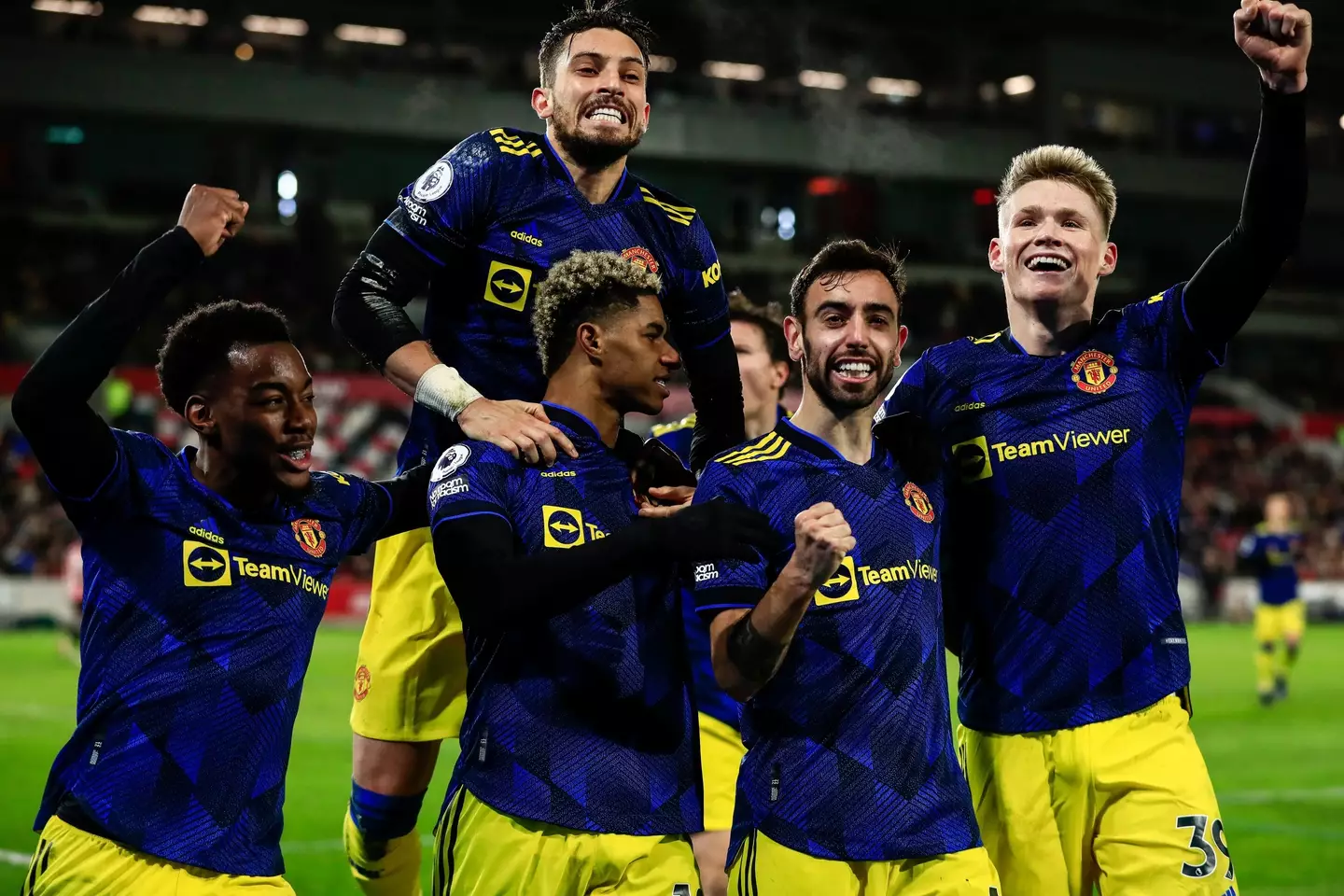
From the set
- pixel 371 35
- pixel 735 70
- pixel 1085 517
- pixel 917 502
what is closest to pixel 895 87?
pixel 735 70

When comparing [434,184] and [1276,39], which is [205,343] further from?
[1276,39]

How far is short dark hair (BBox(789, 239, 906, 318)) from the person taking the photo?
162 inches

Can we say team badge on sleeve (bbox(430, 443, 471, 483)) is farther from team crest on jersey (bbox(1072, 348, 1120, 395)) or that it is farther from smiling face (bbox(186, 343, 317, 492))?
team crest on jersey (bbox(1072, 348, 1120, 395))

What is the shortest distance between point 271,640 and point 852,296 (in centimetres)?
179

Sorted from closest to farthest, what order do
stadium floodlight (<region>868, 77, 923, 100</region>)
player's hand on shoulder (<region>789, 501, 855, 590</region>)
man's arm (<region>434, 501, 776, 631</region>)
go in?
player's hand on shoulder (<region>789, 501, 855, 590</region>) < man's arm (<region>434, 501, 776, 631</region>) < stadium floodlight (<region>868, 77, 923, 100</region>)

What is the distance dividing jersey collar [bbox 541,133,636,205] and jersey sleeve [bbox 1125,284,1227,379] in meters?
1.64

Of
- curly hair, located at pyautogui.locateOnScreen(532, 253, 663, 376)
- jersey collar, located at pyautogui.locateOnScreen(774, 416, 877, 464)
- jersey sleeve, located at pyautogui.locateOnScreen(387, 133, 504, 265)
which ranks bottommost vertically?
jersey collar, located at pyautogui.locateOnScreen(774, 416, 877, 464)

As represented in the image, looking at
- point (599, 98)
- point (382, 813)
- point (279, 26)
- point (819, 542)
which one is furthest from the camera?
point (279, 26)

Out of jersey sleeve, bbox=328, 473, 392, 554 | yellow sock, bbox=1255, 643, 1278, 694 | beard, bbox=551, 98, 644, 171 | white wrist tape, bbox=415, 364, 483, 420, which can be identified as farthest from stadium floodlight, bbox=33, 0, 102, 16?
white wrist tape, bbox=415, 364, 483, 420

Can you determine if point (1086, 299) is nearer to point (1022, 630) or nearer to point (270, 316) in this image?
point (1022, 630)

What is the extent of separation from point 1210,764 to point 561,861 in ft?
32.8

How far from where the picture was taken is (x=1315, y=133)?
4259 centimetres

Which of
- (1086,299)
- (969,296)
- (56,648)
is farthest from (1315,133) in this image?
(1086,299)

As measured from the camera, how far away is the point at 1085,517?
14.2ft
